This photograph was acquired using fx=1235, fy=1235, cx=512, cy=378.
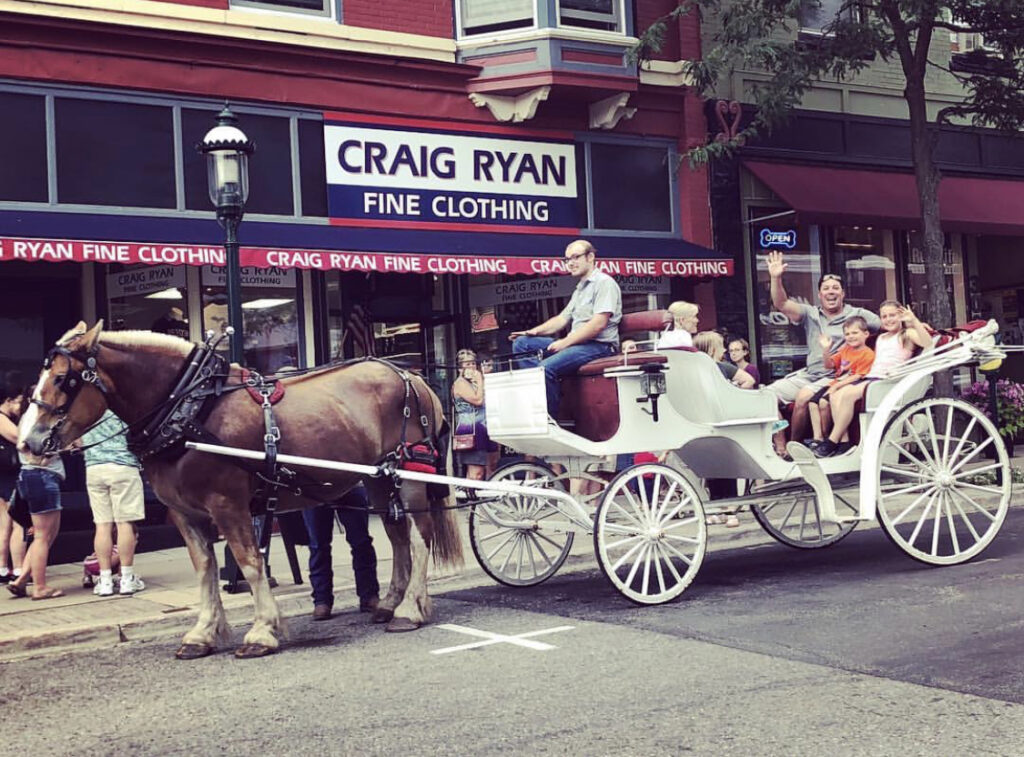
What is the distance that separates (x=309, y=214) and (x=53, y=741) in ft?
28.4

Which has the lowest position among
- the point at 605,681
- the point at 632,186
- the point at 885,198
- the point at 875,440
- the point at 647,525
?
the point at 605,681

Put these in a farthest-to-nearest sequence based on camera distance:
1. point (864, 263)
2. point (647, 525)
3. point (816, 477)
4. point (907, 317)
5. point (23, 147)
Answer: point (864, 263), point (23, 147), point (907, 317), point (816, 477), point (647, 525)

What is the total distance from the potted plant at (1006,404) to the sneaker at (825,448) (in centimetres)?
861

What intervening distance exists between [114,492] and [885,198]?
449 inches

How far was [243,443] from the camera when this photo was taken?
277 inches

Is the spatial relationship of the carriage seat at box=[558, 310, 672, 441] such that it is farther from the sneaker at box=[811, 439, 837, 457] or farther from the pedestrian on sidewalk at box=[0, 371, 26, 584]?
the pedestrian on sidewalk at box=[0, 371, 26, 584]

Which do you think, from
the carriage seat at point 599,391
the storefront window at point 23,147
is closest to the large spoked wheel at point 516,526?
the carriage seat at point 599,391

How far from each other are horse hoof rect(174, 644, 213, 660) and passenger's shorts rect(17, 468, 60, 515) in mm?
2758

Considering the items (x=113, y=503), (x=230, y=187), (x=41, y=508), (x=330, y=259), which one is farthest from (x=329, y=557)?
(x=330, y=259)

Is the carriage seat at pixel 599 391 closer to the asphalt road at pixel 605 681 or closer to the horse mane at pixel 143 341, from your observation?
the asphalt road at pixel 605 681

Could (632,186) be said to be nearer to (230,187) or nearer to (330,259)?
(330,259)

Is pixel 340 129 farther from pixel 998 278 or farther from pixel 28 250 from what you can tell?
pixel 998 278

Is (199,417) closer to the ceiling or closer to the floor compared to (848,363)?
closer to the floor

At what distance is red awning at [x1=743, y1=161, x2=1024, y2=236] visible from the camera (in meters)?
16.0
